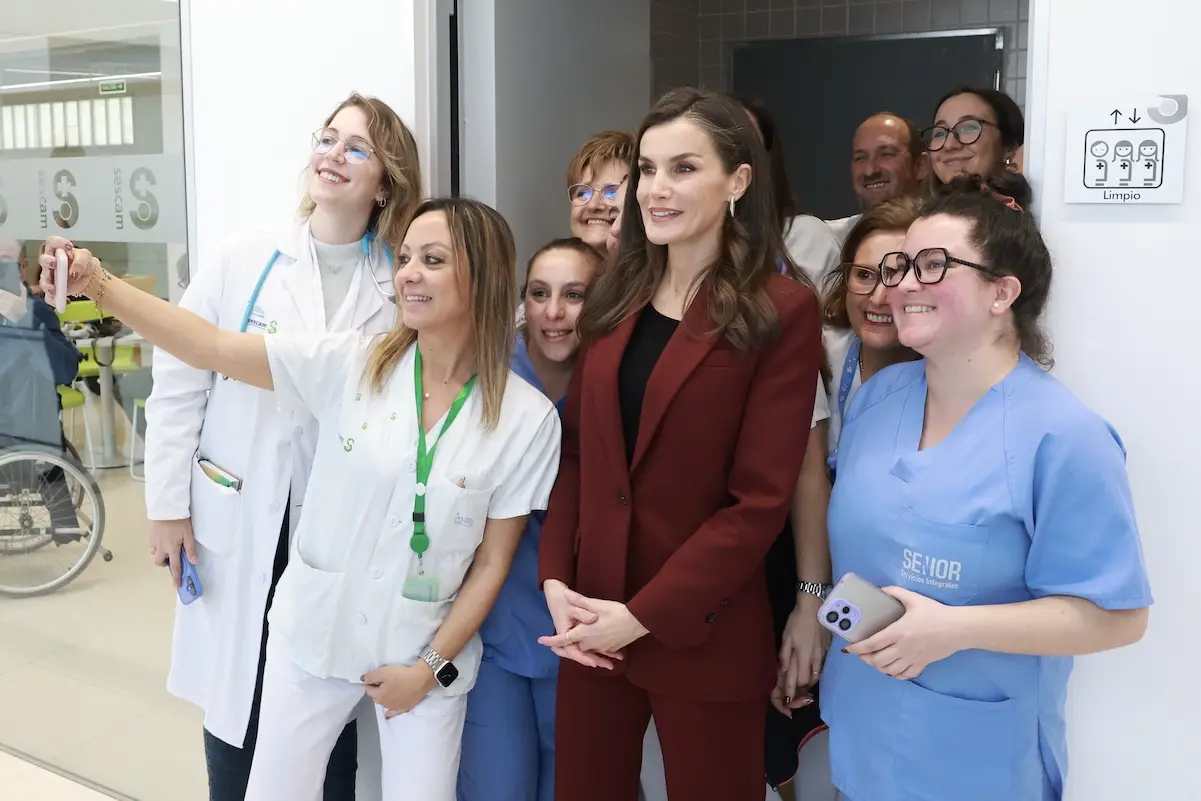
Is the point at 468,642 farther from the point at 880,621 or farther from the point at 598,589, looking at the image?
the point at 880,621

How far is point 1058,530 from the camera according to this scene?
4.59 ft

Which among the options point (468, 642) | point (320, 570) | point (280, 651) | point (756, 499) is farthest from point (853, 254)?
point (280, 651)

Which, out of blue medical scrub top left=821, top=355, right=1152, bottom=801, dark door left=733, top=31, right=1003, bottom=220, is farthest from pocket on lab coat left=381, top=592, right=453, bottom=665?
dark door left=733, top=31, right=1003, bottom=220

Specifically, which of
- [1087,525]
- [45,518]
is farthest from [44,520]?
[1087,525]

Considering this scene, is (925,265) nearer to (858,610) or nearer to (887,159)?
(858,610)

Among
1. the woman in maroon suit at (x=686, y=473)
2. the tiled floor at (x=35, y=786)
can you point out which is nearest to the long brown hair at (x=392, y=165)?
the woman in maroon suit at (x=686, y=473)

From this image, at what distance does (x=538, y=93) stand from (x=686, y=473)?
125cm

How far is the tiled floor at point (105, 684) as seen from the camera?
2990mm

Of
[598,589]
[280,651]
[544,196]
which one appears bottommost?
[280,651]

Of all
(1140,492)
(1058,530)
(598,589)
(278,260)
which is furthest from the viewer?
(278,260)

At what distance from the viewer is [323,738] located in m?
1.91

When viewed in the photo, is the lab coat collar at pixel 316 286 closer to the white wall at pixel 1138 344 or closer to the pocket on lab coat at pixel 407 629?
the pocket on lab coat at pixel 407 629

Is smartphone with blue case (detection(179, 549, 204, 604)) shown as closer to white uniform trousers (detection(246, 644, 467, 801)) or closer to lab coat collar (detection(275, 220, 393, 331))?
white uniform trousers (detection(246, 644, 467, 801))

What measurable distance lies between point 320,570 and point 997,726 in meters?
1.13
